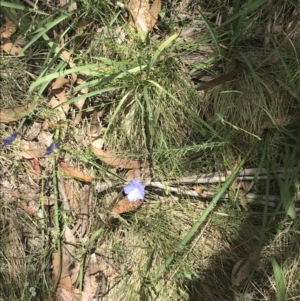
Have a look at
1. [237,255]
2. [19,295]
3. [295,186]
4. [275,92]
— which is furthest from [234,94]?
[19,295]

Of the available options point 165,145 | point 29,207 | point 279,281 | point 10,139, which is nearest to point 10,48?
point 10,139

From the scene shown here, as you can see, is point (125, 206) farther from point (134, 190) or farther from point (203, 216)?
point (203, 216)

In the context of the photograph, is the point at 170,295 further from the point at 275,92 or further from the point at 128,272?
the point at 275,92

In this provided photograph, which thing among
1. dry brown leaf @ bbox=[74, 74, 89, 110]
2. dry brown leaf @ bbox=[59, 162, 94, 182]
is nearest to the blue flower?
dry brown leaf @ bbox=[59, 162, 94, 182]

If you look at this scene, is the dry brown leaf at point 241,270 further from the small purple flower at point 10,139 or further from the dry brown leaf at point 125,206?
the small purple flower at point 10,139

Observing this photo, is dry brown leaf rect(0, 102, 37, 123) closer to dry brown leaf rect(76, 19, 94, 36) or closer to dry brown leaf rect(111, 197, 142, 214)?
dry brown leaf rect(76, 19, 94, 36)

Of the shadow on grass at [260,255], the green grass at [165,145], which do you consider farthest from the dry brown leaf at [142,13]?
the shadow on grass at [260,255]
